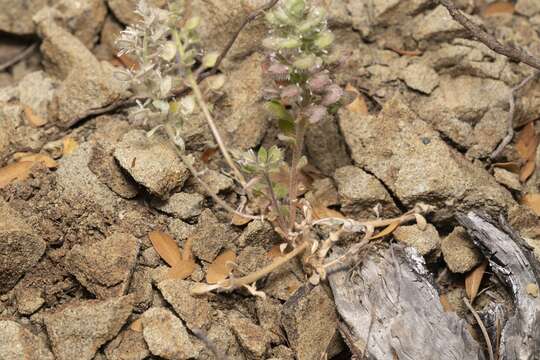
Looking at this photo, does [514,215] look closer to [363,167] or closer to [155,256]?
[363,167]

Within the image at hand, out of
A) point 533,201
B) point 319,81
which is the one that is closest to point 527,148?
point 533,201

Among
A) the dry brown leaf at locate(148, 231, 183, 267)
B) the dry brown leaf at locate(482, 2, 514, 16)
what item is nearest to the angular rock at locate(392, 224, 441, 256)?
the dry brown leaf at locate(148, 231, 183, 267)

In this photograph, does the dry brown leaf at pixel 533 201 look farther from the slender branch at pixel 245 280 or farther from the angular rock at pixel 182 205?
the angular rock at pixel 182 205

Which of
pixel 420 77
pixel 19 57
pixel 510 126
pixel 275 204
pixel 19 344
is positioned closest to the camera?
pixel 19 344

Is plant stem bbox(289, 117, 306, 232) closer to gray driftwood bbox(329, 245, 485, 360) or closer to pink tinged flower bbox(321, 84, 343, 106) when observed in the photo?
pink tinged flower bbox(321, 84, 343, 106)

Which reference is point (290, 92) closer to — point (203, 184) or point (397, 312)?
point (203, 184)

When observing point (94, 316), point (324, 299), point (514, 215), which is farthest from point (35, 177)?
point (514, 215)

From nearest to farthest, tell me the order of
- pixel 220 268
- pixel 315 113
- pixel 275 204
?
pixel 315 113, pixel 275 204, pixel 220 268
